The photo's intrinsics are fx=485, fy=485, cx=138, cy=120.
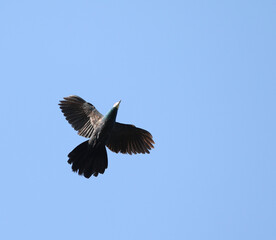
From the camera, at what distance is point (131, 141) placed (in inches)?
569

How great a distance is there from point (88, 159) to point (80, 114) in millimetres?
1535

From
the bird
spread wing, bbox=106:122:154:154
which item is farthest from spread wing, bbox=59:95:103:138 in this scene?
spread wing, bbox=106:122:154:154

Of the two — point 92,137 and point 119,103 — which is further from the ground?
point 119,103

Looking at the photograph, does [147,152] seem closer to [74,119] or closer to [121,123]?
[121,123]

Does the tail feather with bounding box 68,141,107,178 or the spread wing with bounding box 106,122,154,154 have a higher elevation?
the spread wing with bounding box 106,122,154,154

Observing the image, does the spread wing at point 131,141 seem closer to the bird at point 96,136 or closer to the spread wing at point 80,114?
the bird at point 96,136

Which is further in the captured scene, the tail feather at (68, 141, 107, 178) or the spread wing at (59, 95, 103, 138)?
the spread wing at (59, 95, 103, 138)

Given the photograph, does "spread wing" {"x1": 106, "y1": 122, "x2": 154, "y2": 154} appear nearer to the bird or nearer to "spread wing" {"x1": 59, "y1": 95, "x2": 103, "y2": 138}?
the bird

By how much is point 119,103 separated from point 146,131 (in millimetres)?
1296

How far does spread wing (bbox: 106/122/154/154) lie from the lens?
1435 cm

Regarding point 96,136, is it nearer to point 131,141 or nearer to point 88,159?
point 88,159

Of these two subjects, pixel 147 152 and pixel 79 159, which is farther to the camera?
pixel 147 152

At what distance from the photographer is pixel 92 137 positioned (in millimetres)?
13508

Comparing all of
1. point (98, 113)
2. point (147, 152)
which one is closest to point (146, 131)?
point (147, 152)
